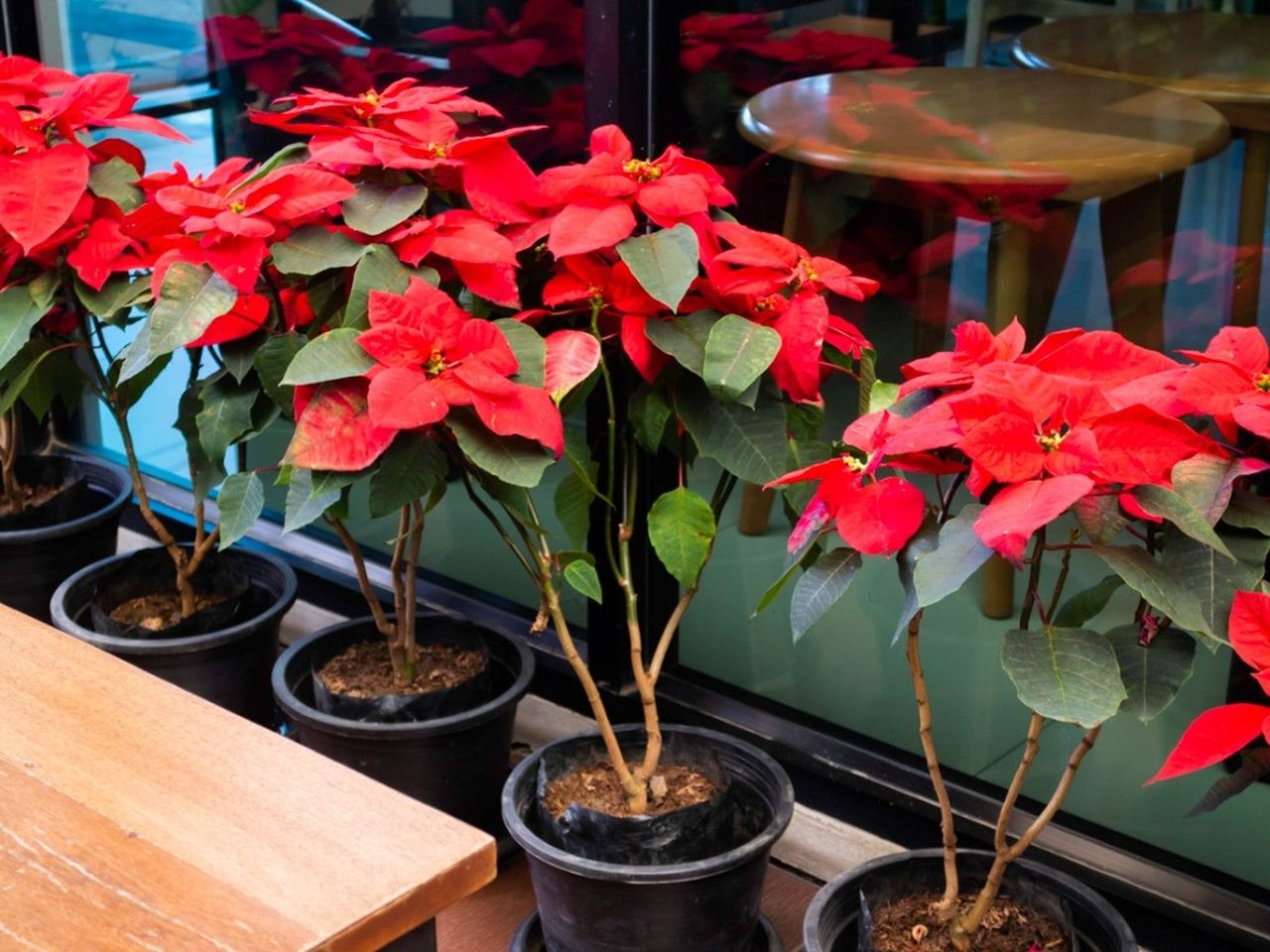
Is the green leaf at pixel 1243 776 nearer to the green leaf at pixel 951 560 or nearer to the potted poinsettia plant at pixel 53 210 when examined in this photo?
the green leaf at pixel 951 560

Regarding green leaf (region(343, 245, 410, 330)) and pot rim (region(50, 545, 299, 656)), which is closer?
green leaf (region(343, 245, 410, 330))

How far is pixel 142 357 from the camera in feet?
4.97

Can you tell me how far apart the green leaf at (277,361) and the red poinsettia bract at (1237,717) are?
3.02 feet

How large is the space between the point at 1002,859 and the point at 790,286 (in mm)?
564

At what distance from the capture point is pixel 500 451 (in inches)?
53.1

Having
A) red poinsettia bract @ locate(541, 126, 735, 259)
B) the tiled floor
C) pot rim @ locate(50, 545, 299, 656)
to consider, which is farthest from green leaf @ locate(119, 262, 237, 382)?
the tiled floor

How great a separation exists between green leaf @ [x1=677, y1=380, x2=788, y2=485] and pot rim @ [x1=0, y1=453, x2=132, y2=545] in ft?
3.90

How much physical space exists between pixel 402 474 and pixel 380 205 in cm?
28

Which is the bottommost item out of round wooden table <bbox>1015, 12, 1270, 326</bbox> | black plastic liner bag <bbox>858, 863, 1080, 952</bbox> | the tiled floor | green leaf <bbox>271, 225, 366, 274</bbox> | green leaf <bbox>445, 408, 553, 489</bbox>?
the tiled floor

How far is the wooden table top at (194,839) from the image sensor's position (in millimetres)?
847

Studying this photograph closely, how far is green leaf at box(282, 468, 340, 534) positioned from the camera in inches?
55.2

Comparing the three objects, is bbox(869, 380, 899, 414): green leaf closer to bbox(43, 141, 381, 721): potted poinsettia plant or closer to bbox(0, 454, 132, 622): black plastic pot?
bbox(43, 141, 381, 721): potted poinsettia plant

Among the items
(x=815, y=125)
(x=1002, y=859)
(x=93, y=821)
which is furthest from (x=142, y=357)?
(x=1002, y=859)

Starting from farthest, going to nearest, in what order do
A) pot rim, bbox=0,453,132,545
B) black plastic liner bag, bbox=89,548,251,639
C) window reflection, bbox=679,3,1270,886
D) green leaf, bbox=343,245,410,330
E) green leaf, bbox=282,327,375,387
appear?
1. pot rim, bbox=0,453,132,545
2. black plastic liner bag, bbox=89,548,251,639
3. window reflection, bbox=679,3,1270,886
4. green leaf, bbox=343,245,410,330
5. green leaf, bbox=282,327,375,387
